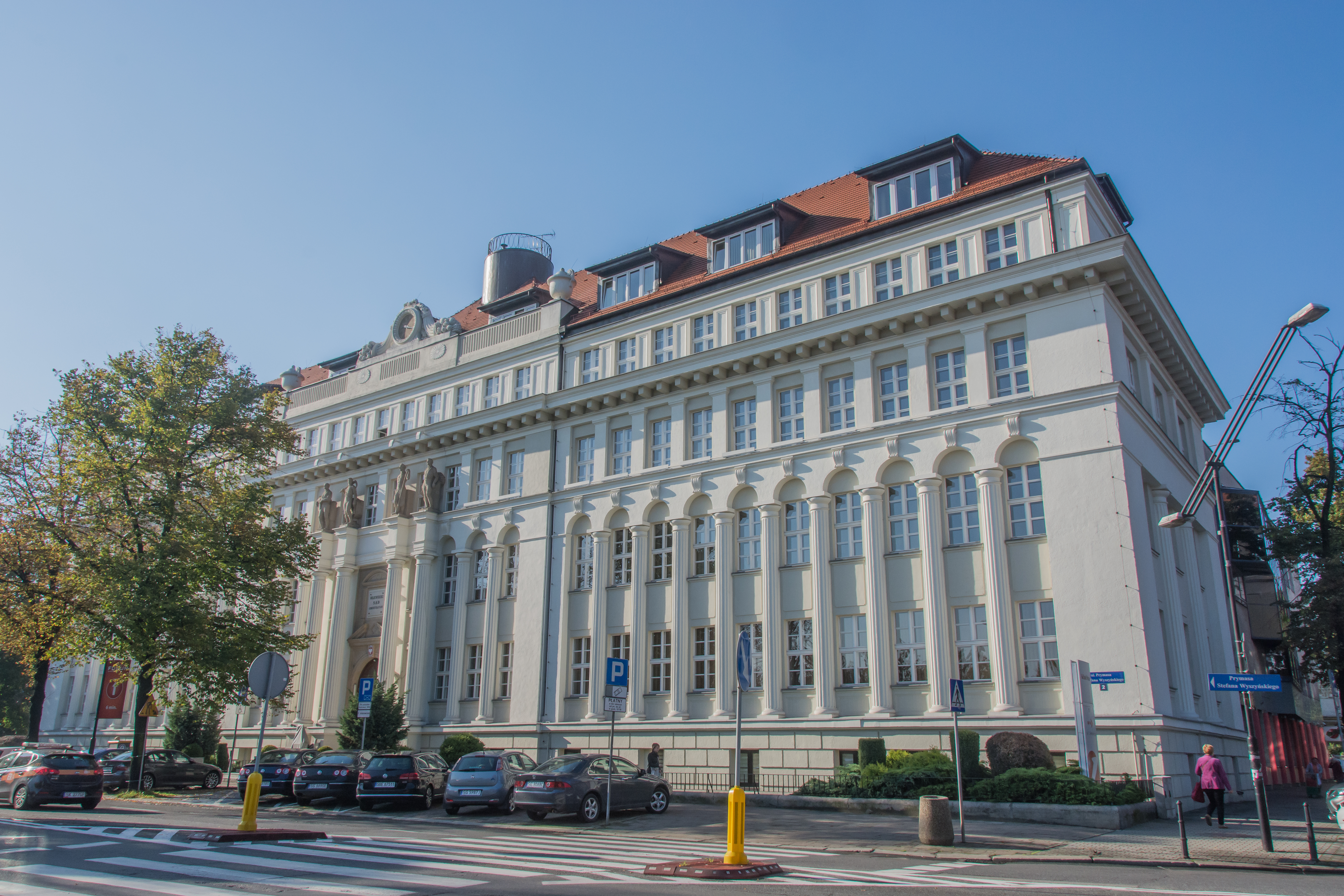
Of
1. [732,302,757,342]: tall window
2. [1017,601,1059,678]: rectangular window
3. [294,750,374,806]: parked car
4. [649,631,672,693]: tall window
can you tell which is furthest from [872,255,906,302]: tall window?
[294,750,374,806]: parked car

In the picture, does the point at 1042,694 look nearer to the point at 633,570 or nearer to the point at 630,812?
the point at 630,812

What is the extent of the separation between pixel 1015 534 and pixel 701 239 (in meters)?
19.5

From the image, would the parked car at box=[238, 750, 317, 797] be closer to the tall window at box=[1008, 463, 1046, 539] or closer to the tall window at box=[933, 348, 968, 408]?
the tall window at box=[1008, 463, 1046, 539]

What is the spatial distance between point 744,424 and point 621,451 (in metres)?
5.41

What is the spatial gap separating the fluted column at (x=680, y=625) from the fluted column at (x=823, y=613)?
449 cm

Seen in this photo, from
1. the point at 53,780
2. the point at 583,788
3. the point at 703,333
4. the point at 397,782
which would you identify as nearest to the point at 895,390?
the point at 703,333

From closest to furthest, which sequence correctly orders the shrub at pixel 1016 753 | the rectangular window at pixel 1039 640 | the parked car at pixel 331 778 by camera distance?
the shrub at pixel 1016 753 → the rectangular window at pixel 1039 640 → the parked car at pixel 331 778

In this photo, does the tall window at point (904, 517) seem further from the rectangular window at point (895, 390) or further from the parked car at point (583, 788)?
the parked car at point (583, 788)

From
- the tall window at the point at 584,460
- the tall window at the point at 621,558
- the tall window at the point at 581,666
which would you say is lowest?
the tall window at the point at 581,666

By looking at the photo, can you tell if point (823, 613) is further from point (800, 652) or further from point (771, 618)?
point (771, 618)

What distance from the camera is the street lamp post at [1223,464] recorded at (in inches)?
575

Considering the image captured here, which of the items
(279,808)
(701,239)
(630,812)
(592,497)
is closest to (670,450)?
(592,497)

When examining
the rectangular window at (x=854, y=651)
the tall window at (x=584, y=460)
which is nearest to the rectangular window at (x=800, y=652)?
the rectangular window at (x=854, y=651)

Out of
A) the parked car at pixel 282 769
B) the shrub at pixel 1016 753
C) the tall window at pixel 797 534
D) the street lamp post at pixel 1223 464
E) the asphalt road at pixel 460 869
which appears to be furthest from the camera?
the tall window at pixel 797 534
